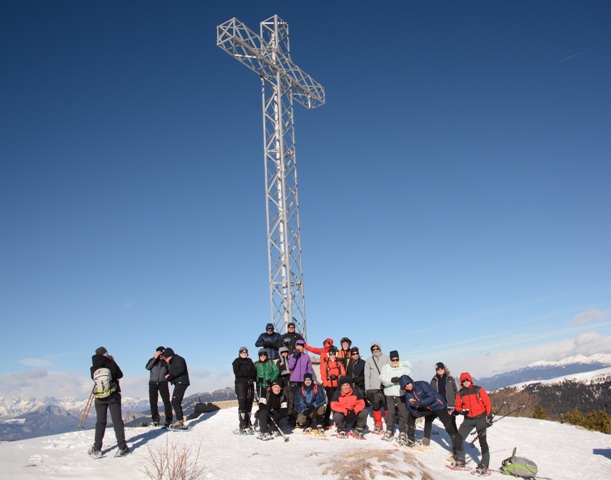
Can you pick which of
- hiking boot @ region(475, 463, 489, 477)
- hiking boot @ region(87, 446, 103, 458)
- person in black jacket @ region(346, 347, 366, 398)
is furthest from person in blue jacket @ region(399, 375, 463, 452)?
hiking boot @ region(87, 446, 103, 458)

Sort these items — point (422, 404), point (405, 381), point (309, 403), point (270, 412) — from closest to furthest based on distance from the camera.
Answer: point (422, 404)
point (405, 381)
point (270, 412)
point (309, 403)

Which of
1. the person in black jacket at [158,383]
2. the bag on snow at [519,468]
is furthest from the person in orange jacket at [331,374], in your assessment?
the bag on snow at [519,468]

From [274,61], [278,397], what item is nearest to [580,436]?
[278,397]

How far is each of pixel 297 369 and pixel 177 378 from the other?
269 cm

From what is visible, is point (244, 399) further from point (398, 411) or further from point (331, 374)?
point (398, 411)

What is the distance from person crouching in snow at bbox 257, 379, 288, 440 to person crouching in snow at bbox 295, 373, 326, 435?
18.0 inches

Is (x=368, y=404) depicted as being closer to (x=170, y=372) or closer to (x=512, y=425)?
(x=170, y=372)

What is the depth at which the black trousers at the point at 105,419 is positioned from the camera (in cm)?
840

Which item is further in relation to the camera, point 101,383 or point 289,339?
point 289,339

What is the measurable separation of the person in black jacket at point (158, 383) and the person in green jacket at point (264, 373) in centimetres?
204

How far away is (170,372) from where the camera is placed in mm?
10961

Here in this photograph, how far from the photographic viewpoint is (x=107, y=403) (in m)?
8.57

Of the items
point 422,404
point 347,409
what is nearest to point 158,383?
point 347,409

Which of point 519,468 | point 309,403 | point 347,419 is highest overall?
point 309,403
